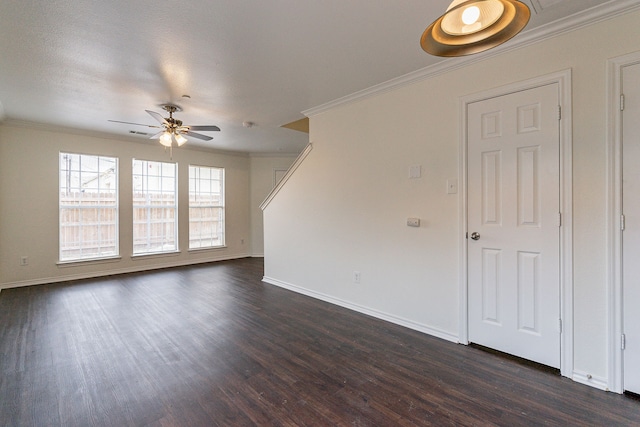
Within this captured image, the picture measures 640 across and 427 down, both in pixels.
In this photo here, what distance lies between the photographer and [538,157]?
2.19 meters

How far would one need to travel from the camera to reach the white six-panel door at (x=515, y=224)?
7.04 ft

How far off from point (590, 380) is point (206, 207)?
22.2ft

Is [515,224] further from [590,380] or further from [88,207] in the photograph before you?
[88,207]

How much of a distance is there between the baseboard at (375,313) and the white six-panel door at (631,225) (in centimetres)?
112

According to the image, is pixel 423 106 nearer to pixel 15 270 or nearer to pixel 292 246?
pixel 292 246

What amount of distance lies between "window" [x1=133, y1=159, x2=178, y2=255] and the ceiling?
2.00 metres

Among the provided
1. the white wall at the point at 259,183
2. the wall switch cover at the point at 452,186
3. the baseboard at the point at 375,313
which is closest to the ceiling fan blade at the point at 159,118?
the baseboard at the point at 375,313

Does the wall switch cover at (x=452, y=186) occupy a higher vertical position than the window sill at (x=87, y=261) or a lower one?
higher

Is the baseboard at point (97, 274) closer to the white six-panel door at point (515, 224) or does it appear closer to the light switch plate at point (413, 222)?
the light switch plate at point (413, 222)

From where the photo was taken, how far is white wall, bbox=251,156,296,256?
7398 millimetres

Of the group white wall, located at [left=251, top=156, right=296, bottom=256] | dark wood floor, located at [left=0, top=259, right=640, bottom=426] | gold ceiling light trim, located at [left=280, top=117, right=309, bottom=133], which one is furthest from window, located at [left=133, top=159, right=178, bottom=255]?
gold ceiling light trim, located at [left=280, top=117, right=309, bottom=133]

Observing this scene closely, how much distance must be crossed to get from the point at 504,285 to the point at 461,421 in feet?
3.90

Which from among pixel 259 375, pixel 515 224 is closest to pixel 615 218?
pixel 515 224

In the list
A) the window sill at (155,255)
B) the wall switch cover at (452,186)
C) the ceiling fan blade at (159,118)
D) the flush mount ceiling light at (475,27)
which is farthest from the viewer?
the window sill at (155,255)
